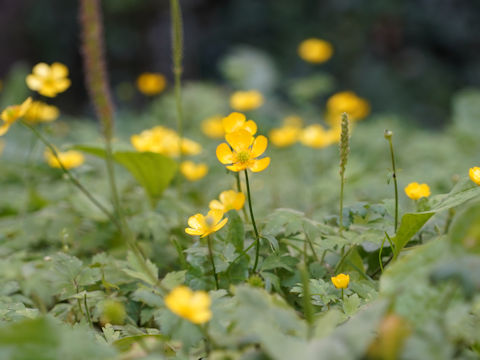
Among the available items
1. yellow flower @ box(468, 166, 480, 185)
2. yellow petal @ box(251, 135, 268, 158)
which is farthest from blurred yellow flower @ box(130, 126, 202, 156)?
yellow flower @ box(468, 166, 480, 185)

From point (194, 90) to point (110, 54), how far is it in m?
1.38

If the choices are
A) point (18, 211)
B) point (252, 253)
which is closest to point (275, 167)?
point (18, 211)

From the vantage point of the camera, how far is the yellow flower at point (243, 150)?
1050 mm

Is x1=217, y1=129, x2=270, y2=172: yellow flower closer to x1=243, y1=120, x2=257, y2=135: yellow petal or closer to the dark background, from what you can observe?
x1=243, y1=120, x2=257, y2=135: yellow petal

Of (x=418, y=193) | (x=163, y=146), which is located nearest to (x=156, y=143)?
(x=163, y=146)

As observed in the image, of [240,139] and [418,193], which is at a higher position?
[240,139]

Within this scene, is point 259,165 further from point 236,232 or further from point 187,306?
point 187,306

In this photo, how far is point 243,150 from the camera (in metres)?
1.06

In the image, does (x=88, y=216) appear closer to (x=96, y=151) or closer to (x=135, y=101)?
(x=96, y=151)

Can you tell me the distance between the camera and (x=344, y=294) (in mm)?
1012

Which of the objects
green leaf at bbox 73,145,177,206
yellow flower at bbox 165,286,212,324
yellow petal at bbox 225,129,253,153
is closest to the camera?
yellow flower at bbox 165,286,212,324

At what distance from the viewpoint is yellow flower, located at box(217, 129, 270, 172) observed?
1.05m

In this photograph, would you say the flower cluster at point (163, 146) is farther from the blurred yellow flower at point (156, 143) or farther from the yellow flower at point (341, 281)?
the yellow flower at point (341, 281)

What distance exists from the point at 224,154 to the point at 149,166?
27.8 inches
